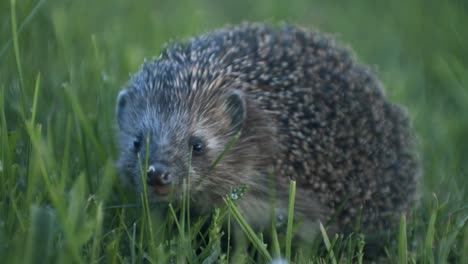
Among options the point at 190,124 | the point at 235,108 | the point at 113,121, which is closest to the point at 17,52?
the point at 190,124

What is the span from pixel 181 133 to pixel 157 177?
0.55m

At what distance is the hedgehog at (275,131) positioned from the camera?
488 cm

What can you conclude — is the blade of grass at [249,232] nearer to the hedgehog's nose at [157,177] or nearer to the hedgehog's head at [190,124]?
the hedgehog's nose at [157,177]

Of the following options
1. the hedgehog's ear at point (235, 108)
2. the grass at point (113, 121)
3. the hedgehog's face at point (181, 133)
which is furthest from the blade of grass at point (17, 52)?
the hedgehog's ear at point (235, 108)

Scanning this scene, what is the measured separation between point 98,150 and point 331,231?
1.79 metres

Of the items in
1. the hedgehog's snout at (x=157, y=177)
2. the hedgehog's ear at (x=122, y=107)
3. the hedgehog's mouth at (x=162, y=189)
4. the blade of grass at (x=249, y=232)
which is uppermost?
the hedgehog's ear at (x=122, y=107)

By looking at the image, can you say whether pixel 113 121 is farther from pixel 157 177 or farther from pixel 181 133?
pixel 157 177

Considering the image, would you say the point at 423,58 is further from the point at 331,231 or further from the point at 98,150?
the point at 98,150

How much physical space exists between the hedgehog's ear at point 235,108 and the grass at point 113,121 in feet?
2.39

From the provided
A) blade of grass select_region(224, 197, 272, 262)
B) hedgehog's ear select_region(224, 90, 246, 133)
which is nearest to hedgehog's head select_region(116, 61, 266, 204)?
hedgehog's ear select_region(224, 90, 246, 133)

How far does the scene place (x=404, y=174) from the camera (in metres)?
5.25

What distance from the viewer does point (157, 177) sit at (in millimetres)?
4293

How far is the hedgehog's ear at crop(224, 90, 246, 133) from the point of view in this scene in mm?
4934

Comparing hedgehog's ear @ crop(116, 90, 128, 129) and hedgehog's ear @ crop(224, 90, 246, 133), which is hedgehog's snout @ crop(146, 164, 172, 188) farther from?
hedgehog's ear @ crop(116, 90, 128, 129)
